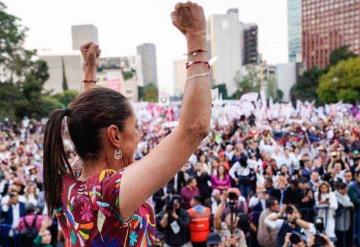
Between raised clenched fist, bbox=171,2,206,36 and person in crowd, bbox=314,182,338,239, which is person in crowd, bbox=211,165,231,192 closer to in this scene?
person in crowd, bbox=314,182,338,239

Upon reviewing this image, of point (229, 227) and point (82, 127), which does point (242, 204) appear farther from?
point (82, 127)

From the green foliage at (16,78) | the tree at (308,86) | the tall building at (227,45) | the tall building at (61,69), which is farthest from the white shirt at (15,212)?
the tall building at (227,45)

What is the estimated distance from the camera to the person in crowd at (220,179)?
7.46 m

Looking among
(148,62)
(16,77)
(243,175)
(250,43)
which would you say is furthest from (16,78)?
(148,62)

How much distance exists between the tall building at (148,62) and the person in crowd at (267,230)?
14125 centimetres

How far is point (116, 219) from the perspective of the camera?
3.86 ft

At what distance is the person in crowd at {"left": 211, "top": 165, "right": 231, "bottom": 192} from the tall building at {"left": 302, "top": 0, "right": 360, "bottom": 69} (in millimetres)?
92985

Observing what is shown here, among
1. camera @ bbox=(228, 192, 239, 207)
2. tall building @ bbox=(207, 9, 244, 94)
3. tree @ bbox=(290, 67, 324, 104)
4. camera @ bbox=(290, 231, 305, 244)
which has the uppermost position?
tall building @ bbox=(207, 9, 244, 94)

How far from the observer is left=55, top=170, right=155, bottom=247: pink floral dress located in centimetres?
116

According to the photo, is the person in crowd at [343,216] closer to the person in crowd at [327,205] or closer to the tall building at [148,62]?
the person in crowd at [327,205]

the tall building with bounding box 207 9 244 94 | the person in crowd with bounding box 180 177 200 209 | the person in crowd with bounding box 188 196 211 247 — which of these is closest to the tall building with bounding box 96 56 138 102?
the tall building with bounding box 207 9 244 94

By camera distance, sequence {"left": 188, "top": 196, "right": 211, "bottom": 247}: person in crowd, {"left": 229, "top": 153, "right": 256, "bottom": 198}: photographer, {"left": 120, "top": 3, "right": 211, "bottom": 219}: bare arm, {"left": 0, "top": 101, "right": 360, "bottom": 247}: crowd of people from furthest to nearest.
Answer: {"left": 229, "top": 153, "right": 256, "bottom": 198}: photographer → {"left": 188, "top": 196, "right": 211, "bottom": 247}: person in crowd → {"left": 0, "top": 101, "right": 360, "bottom": 247}: crowd of people → {"left": 120, "top": 3, "right": 211, "bottom": 219}: bare arm

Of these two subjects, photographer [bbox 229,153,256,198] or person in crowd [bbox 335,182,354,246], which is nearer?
person in crowd [bbox 335,182,354,246]

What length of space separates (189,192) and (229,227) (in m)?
1.50
